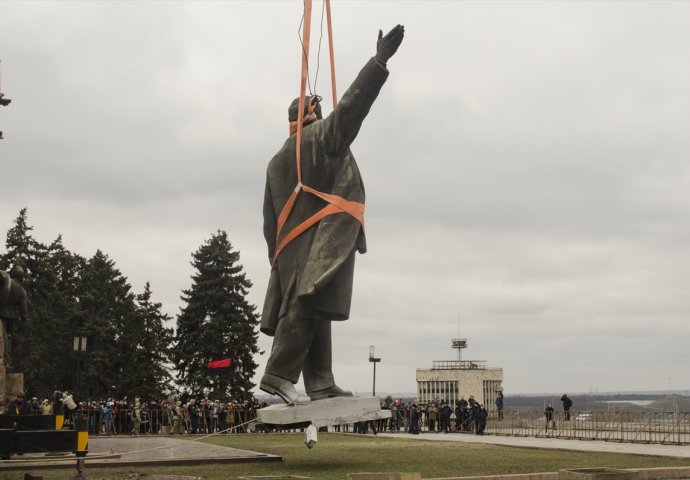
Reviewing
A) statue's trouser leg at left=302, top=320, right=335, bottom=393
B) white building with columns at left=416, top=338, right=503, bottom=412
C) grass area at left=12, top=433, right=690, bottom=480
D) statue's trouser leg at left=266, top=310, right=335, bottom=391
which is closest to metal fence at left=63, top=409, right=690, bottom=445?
grass area at left=12, top=433, right=690, bottom=480

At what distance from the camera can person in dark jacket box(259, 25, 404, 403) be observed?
11820mm

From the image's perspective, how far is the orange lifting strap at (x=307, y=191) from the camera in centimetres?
1227

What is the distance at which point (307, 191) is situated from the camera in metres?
12.5

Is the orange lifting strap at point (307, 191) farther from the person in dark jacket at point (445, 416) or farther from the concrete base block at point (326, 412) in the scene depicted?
the person in dark jacket at point (445, 416)

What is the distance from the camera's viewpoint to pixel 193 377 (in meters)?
48.9

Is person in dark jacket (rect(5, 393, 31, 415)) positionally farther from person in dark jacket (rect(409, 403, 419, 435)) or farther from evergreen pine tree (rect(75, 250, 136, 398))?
evergreen pine tree (rect(75, 250, 136, 398))

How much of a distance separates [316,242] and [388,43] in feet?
9.60

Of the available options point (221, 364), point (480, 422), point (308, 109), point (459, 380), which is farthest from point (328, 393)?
point (459, 380)

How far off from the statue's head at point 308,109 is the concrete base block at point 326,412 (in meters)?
4.24

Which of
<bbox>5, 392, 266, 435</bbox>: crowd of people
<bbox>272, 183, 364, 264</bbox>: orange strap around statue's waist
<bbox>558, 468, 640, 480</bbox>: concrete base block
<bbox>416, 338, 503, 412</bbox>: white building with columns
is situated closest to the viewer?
<bbox>558, 468, 640, 480</bbox>: concrete base block

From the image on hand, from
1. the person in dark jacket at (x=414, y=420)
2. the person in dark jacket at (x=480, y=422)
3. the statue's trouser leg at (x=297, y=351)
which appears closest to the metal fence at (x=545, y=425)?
the person in dark jacket at (x=480, y=422)

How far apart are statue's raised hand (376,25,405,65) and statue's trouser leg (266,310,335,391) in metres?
3.80

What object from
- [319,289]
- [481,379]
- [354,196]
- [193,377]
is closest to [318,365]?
[319,289]

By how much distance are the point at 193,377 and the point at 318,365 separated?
1487 inches
